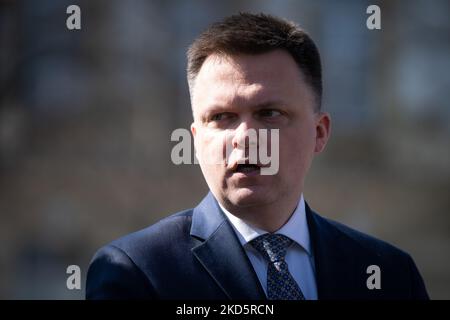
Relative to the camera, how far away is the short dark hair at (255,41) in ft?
9.89

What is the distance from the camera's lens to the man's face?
9.46ft

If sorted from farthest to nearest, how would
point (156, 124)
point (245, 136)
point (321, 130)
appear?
point (156, 124) < point (321, 130) < point (245, 136)

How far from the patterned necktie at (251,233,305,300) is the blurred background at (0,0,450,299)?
8142 millimetres

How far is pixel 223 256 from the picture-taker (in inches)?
116

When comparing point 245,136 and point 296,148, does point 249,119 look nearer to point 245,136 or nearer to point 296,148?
point 245,136

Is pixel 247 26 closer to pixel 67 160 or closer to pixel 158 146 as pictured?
pixel 158 146

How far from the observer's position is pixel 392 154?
12047mm

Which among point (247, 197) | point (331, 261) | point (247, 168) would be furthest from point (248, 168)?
point (331, 261)

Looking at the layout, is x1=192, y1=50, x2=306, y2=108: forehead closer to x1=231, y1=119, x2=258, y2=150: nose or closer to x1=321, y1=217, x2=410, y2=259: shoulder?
x1=231, y1=119, x2=258, y2=150: nose

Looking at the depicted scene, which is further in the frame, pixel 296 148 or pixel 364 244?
pixel 364 244

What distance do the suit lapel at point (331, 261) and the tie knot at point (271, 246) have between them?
153 millimetres

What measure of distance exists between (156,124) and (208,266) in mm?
8705

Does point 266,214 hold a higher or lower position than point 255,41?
lower
